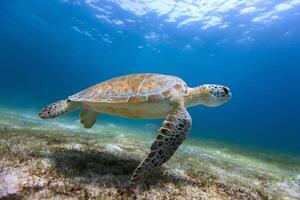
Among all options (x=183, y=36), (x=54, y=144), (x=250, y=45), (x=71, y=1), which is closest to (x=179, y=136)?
(x=54, y=144)

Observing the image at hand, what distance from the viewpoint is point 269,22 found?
101 ft

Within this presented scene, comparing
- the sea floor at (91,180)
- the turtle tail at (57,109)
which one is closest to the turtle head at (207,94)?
the sea floor at (91,180)

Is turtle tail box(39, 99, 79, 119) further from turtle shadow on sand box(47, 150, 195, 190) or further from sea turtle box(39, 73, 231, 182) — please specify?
turtle shadow on sand box(47, 150, 195, 190)

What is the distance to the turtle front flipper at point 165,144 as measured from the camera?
3.76m

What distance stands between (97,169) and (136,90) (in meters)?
1.69

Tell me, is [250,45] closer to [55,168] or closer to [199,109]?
[55,168]

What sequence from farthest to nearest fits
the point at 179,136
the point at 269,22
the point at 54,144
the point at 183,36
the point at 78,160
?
the point at 183,36, the point at 269,22, the point at 54,144, the point at 78,160, the point at 179,136

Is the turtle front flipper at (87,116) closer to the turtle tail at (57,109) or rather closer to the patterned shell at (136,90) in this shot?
the turtle tail at (57,109)

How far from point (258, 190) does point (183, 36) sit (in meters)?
37.8

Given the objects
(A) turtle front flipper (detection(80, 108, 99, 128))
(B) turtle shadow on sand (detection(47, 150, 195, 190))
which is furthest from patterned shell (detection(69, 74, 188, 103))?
(B) turtle shadow on sand (detection(47, 150, 195, 190))

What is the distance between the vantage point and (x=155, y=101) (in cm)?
488

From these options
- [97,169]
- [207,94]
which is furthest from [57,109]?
[207,94]

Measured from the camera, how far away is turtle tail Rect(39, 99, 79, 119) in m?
5.50

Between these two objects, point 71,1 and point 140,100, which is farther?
point 71,1
